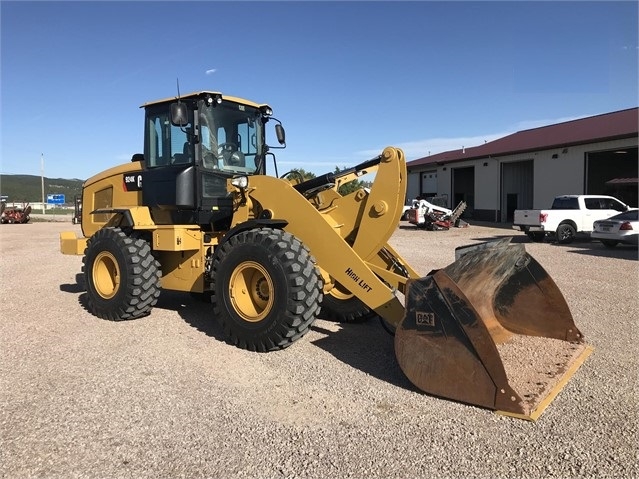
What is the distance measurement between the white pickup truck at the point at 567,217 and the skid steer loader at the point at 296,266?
13.7 m

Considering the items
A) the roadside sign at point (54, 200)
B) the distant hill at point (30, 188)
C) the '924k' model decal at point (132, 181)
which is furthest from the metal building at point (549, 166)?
the distant hill at point (30, 188)

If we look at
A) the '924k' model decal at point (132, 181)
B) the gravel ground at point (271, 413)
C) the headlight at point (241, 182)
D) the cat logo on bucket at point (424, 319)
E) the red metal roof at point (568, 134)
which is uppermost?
the red metal roof at point (568, 134)

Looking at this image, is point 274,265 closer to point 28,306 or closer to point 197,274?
point 197,274

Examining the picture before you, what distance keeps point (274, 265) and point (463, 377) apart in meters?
2.06

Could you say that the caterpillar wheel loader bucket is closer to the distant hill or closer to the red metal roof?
the red metal roof

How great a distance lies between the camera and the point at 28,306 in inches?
310

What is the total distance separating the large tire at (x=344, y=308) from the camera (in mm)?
6324

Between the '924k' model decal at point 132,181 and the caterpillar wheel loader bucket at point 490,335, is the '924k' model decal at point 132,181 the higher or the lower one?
the higher one

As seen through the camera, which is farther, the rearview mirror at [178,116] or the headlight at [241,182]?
the headlight at [241,182]

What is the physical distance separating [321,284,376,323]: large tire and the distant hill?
90909 millimetres

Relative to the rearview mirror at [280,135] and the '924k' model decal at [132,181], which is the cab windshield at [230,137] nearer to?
the rearview mirror at [280,135]

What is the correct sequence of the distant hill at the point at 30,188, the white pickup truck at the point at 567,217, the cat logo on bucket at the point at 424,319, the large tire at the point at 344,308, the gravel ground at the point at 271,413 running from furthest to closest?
the distant hill at the point at 30,188 → the white pickup truck at the point at 567,217 → the large tire at the point at 344,308 → the cat logo on bucket at the point at 424,319 → the gravel ground at the point at 271,413

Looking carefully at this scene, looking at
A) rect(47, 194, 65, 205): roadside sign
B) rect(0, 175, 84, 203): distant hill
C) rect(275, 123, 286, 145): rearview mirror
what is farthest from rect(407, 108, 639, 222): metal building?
rect(0, 175, 84, 203): distant hill

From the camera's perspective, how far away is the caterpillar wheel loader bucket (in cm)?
379
